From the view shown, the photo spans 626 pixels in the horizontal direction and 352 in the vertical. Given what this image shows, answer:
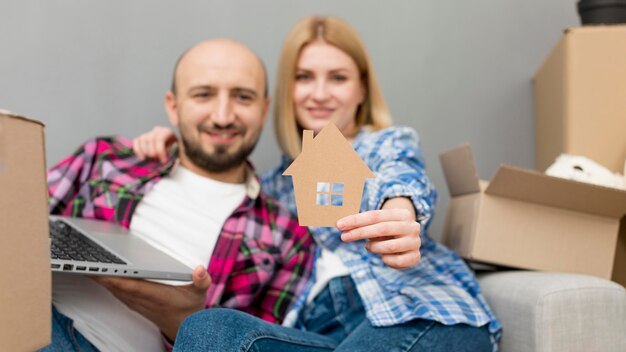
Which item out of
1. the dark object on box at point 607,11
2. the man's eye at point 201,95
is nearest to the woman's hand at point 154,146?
the man's eye at point 201,95

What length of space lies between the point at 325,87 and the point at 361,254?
425mm

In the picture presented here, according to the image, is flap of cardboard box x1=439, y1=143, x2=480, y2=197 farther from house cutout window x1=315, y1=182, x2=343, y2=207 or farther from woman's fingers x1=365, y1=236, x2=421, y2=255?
woman's fingers x1=365, y1=236, x2=421, y2=255

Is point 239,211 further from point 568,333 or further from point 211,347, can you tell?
point 568,333

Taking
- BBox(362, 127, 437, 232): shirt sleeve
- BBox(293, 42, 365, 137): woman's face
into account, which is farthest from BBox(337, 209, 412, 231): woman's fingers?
BBox(293, 42, 365, 137): woman's face

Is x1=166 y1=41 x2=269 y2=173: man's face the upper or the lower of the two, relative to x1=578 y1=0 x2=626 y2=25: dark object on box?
lower

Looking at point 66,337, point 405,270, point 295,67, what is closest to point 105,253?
Answer: point 66,337

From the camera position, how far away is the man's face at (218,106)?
1.44 metres

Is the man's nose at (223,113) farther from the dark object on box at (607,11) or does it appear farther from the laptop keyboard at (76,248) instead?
the dark object on box at (607,11)

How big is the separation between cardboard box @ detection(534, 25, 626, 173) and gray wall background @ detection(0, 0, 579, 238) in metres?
0.39

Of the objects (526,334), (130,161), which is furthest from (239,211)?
(526,334)

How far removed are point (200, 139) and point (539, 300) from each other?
0.78 m

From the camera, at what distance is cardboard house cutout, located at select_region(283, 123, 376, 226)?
86cm

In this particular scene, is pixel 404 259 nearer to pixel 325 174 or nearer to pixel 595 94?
pixel 325 174

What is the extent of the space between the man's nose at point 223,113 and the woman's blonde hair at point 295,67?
19 cm
